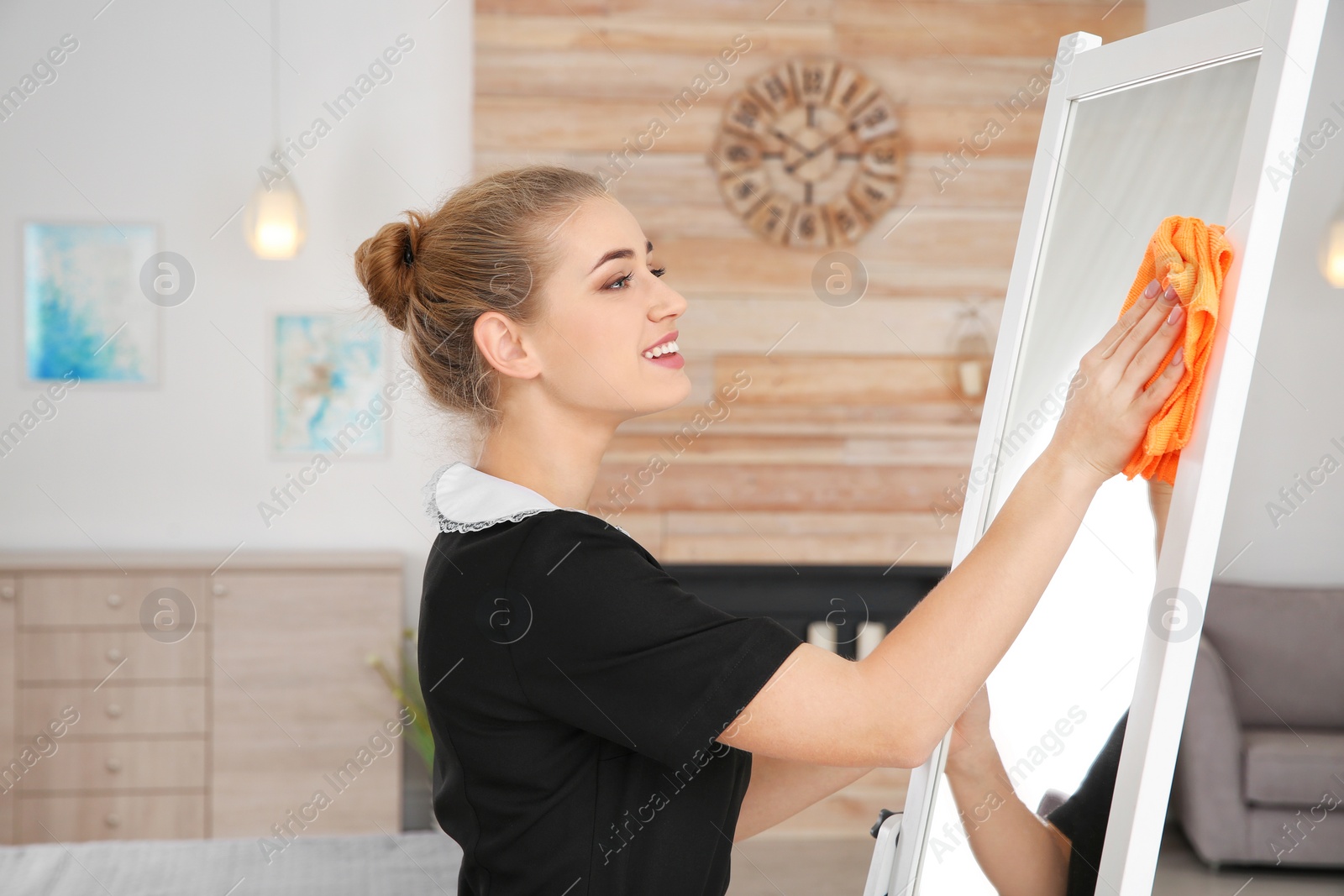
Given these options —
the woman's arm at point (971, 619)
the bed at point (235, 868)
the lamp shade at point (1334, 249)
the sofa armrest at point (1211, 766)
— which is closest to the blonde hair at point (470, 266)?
the woman's arm at point (971, 619)

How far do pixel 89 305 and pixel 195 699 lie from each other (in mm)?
1589

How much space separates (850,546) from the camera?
3.86 metres

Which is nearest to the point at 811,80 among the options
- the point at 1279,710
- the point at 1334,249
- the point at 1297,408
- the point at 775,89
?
the point at 775,89

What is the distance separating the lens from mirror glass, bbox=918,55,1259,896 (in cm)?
95

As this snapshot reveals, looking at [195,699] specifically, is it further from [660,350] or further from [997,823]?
[997,823]

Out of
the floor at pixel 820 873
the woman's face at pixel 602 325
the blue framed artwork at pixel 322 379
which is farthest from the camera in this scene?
the blue framed artwork at pixel 322 379

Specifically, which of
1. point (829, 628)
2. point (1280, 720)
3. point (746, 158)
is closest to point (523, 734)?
point (1280, 720)

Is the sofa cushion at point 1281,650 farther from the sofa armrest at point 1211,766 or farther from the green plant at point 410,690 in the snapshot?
the green plant at point 410,690

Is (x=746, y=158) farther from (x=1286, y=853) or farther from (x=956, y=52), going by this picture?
(x=1286, y=853)

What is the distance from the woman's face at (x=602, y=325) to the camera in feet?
3.66

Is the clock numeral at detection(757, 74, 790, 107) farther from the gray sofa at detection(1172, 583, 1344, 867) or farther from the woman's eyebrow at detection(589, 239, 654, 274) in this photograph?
the woman's eyebrow at detection(589, 239, 654, 274)

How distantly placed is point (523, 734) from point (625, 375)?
38cm

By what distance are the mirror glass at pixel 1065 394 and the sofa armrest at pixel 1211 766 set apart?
0.23 meters

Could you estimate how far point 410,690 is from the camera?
144 inches
